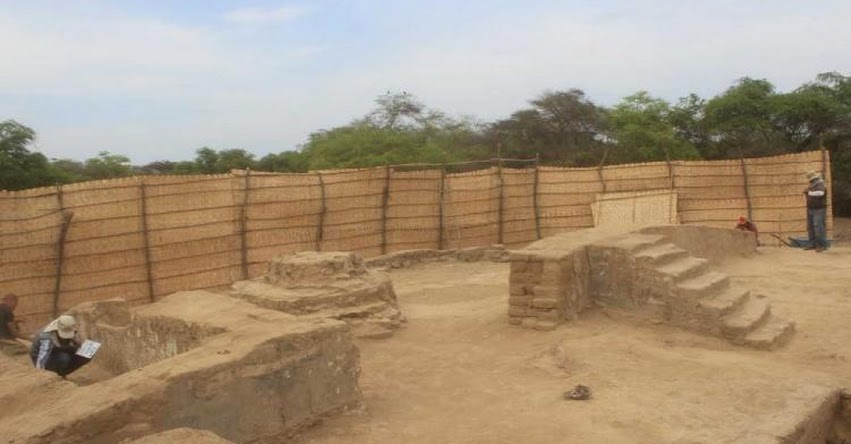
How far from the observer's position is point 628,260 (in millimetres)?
7426

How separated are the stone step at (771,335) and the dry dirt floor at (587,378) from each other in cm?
8

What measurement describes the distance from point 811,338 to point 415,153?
18.0m

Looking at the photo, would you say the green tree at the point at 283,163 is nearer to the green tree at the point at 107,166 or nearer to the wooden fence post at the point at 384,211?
the green tree at the point at 107,166

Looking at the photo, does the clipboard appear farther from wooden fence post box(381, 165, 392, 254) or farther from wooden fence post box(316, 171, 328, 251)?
wooden fence post box(381, 165, 392, 254)

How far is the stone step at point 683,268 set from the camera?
286 inches

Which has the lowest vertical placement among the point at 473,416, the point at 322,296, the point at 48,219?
the point at 473,416

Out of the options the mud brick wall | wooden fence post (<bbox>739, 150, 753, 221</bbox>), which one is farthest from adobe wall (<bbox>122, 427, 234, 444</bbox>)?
wooden fence post (<bbox>739, 150, 753, 221</bbox>)

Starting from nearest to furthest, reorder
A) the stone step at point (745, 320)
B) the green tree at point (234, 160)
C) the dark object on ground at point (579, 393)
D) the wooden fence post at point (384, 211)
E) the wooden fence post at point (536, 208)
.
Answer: the dark object on ground at point (579, 393), the stone step at point (745, 320), the wooden fence post at point (384, 211), the wooden fence post at point (536, 208), the green tree at point (234, 160)

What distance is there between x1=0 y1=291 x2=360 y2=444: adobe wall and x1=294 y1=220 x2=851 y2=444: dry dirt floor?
27cm

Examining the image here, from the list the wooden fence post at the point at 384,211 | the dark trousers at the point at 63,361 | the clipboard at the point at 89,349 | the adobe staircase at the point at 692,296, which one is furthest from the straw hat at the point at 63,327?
the wooden fence post at the point at 384,211

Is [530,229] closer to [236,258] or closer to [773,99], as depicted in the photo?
[236,258]

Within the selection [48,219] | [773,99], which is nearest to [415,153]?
[773,99]

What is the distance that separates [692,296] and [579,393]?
2140mm

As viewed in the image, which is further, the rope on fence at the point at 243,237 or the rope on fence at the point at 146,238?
the rope on fence at the point at 243,237
